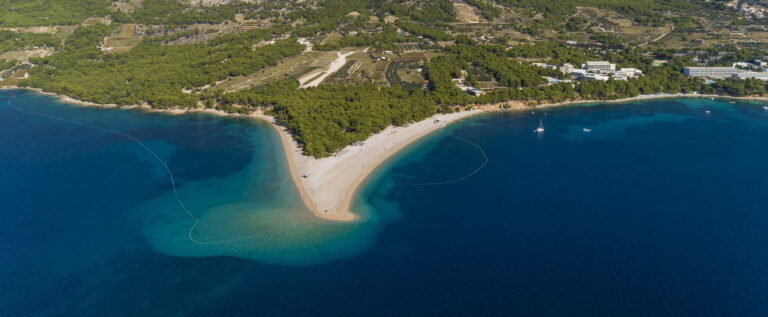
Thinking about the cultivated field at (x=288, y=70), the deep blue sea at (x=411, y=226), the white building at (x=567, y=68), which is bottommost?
the deep blue sea at (x=411, y=226)

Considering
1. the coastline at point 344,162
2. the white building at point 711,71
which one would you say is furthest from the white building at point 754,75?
the coastline at point 344,162

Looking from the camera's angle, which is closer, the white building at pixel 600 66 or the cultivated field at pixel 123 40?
the white building at pixel 600 66

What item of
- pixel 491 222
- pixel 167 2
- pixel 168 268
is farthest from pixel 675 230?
pixel 167 2

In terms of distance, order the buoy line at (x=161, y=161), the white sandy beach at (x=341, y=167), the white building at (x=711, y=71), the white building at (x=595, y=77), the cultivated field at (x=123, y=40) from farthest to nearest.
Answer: the cultivated field at (x=123, y=40)
the white building at (x=711, y=71)
the white building at (x=595, y=77)
the white sandy beach at (x=341, y=167)
the buoy line at (x=161, y=161)

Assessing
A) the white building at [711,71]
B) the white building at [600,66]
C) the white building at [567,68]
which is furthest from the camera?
the white building at [600,66]

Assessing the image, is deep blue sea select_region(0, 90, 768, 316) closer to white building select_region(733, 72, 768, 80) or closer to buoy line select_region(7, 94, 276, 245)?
buoy line select_region(7, 94, 276, 245)

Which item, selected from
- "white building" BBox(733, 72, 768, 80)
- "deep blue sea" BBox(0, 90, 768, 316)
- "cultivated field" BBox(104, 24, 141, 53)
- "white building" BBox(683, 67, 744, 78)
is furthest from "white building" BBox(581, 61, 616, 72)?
"cultivated field" BBox(104, 24, 141, 53)

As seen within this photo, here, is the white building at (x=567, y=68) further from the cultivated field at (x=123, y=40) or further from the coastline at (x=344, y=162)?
the cultivated field at (x=123, y=40)
